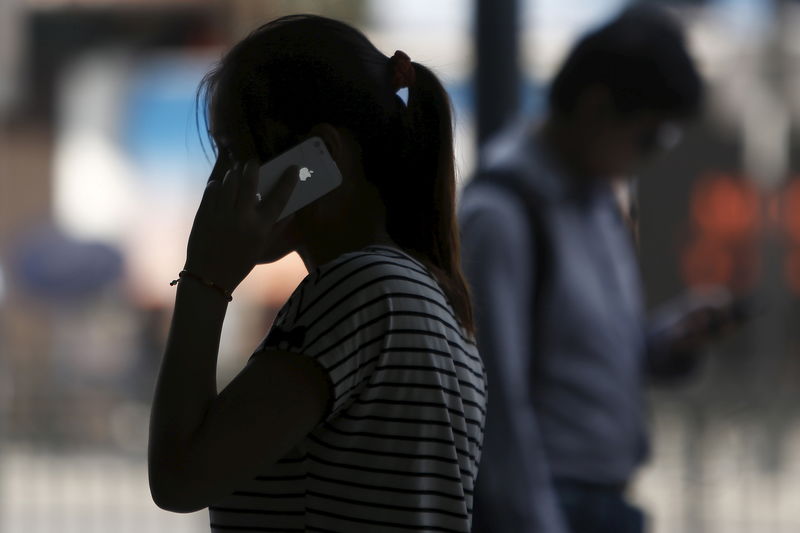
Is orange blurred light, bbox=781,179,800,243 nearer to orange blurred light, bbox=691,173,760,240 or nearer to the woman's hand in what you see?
orange blurred light, bbox=691,173,760,240

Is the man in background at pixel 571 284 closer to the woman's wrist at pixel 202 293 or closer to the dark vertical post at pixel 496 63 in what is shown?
the dark vertical post at pixel 496 63

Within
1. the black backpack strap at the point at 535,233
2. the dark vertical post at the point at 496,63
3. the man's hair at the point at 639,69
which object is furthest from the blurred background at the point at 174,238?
the black backpack strap at the point at 535,233

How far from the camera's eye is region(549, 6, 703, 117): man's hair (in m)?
2.60

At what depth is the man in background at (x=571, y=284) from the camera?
7.79 feet

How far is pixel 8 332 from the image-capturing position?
45.2 ft

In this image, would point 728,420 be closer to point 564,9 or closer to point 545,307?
point 564,9

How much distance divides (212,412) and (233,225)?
183 millimetres

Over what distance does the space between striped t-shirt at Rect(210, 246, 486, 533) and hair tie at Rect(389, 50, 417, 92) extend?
19 cm

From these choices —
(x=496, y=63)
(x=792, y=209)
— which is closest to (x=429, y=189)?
(x=496, y=63)

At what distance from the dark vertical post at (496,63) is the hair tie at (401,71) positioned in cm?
189

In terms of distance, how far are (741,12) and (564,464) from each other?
24.8ft

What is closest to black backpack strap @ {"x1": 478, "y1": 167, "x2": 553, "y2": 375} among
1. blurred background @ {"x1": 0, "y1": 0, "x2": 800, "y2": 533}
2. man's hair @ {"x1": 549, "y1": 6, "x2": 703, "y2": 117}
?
man's hair @ {"x1": 549, "y1": 6, "x2": 703, "y2": 117}

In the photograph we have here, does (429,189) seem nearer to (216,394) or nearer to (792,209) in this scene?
(216,394)

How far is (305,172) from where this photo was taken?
55.6 inches
